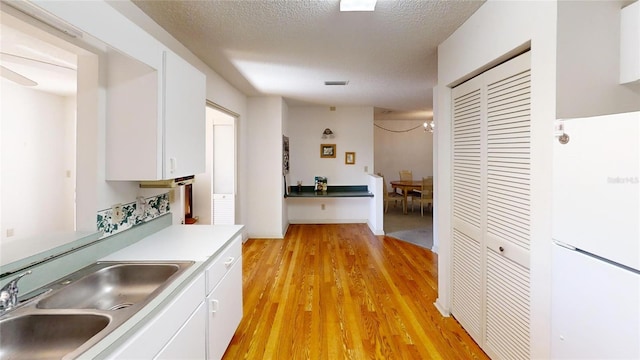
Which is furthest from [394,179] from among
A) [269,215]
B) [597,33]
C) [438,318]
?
[597,33]

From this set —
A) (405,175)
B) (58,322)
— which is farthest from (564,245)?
(405,175)

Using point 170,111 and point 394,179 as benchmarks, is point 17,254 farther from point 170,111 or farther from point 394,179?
point 394,179

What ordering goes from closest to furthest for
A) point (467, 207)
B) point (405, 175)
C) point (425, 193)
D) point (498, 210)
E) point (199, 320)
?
point (199, 320), point (498, 210), point (467, 207), point (425, 193), point (405, 175)

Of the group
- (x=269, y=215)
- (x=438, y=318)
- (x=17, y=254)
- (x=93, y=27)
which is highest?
(x=93, y=27)

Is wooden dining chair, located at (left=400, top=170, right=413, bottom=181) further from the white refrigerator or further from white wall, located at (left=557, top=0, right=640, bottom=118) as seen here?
the white refrigerator

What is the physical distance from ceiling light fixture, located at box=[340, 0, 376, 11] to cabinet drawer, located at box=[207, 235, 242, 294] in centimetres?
183

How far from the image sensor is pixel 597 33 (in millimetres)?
1351

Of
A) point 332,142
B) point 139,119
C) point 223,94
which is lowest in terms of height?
point 139,119

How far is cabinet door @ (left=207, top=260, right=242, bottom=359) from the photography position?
173 centimetres

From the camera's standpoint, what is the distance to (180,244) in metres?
1.93

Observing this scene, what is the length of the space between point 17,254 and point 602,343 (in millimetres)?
2330

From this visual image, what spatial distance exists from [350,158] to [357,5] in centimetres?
436

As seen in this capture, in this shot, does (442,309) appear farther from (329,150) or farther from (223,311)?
(329,150)

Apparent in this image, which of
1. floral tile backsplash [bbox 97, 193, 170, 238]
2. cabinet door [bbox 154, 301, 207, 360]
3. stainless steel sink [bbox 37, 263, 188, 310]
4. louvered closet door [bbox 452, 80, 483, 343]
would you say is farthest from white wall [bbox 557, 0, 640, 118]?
floral tile backsplash [bbox 97, 193, 170, 238]
